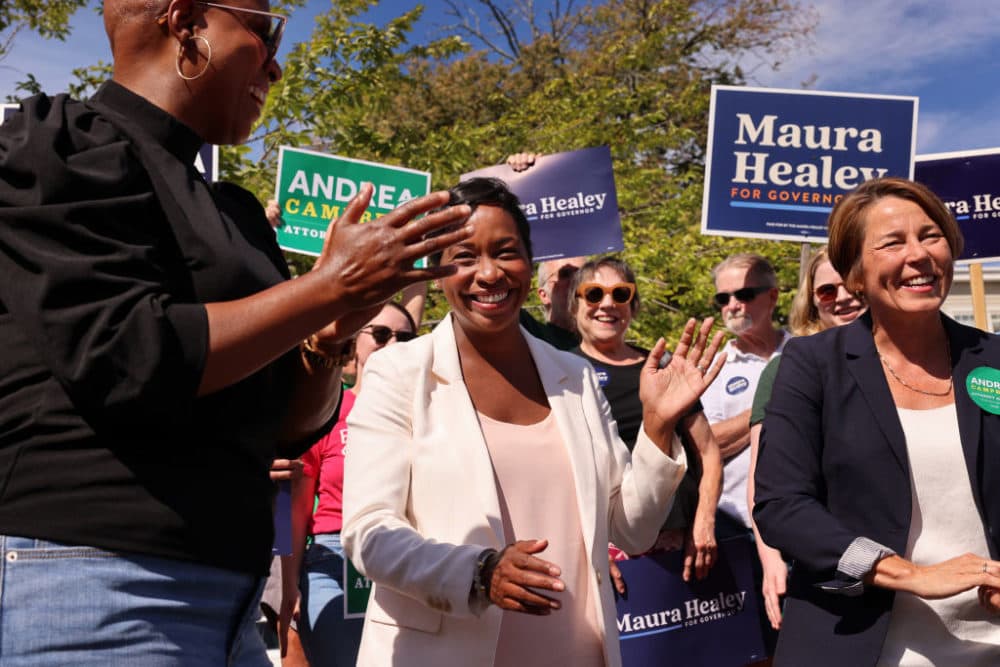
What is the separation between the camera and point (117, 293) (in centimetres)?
148

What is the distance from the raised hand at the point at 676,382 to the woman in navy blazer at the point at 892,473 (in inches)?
9.5

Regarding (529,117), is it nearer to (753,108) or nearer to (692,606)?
(753,108)

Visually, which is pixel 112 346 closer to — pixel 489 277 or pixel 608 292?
pixel 489 277

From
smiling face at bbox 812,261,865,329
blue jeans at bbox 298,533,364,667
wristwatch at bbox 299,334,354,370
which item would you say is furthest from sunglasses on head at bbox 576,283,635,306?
wristwatch at bbox 299,334,354,370

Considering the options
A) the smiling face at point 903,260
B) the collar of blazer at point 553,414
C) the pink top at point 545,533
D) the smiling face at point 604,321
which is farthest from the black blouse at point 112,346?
the smiling face at point 604,321

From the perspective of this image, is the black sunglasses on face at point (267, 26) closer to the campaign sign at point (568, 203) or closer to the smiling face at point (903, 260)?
the smiling face at point (903, 260)

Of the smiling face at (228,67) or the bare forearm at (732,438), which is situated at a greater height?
the smiling face at (228,67)

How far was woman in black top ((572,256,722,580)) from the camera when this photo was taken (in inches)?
159

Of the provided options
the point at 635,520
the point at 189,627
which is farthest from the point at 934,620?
the point at 189,627

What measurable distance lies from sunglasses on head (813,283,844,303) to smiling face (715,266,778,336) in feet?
2.18

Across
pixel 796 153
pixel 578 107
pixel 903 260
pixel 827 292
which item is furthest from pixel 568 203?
pixel 578 107

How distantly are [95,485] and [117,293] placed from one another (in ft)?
1.00

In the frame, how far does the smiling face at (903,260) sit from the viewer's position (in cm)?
294

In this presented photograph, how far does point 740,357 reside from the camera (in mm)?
5344
